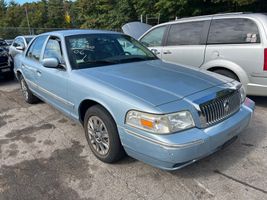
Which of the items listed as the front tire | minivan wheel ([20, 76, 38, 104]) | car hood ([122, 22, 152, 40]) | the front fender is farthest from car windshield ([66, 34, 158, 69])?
the front tire

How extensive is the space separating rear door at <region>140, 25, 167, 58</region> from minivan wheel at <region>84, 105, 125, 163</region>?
3295 mm

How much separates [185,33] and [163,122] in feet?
12.0

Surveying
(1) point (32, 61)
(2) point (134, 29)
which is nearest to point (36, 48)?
(1) point (32, 61)

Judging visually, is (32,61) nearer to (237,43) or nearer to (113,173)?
(113,173)

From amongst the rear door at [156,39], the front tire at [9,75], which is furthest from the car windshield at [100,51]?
the front tire at [9,75]

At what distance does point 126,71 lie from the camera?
133 inches

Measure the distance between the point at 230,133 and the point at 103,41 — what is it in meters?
2.29

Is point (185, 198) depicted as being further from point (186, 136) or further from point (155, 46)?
point (155, 46)

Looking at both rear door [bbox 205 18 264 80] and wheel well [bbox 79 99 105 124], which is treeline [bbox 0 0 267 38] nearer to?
rear door [bbox 205 18 264 80]

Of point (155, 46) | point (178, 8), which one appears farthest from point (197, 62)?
point (178, 8)

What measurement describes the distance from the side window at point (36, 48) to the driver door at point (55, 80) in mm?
312

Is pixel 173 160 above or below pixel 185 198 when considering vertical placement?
above

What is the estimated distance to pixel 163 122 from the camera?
97.1 inches

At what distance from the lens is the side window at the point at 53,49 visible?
12.8ft
